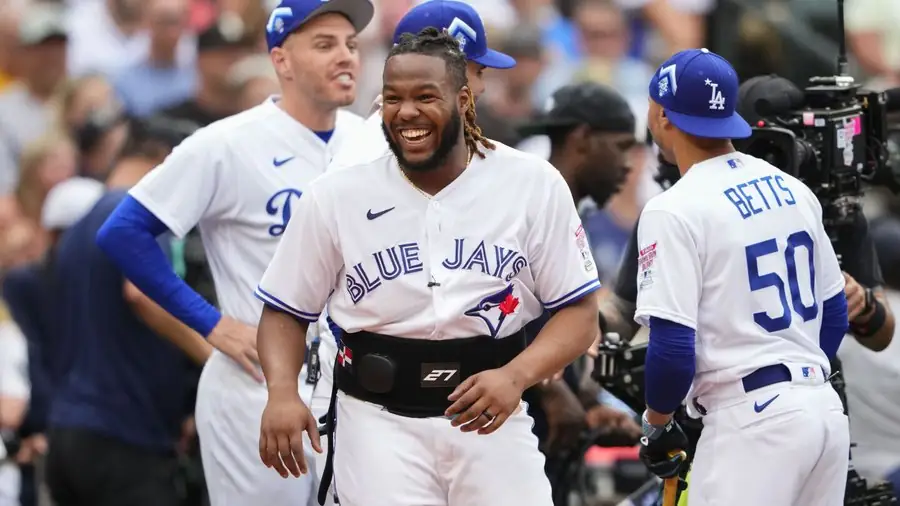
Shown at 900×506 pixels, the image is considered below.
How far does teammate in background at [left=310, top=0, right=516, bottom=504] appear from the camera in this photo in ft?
19.9

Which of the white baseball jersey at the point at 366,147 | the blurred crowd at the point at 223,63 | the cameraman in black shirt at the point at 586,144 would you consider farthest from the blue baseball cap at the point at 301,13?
the blurred crowd at the point at 223,63

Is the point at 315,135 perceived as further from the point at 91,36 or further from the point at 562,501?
the point at 91,36

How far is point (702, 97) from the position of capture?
5812 millimetres

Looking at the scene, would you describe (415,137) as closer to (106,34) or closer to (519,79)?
(519,79)

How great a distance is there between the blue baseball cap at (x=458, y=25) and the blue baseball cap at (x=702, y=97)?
660mm

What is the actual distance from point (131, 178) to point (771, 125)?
3.19 metres

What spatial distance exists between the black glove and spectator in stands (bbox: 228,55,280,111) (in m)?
4.77

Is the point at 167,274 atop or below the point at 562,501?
atop

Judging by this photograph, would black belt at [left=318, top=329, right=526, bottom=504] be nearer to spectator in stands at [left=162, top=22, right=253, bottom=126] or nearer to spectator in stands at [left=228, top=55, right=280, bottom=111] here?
spectator in stands at [left=228, top=55, right=280, bottom=111]

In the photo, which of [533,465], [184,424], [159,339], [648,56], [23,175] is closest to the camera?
[533,465]

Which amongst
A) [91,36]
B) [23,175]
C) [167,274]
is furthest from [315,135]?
[91,36]

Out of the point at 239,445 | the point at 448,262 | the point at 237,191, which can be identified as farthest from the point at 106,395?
the point at 448,262

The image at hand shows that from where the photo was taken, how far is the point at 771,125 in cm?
650

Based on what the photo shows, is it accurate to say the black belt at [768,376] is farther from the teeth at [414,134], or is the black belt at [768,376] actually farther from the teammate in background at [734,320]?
the teeth at [414,134]
